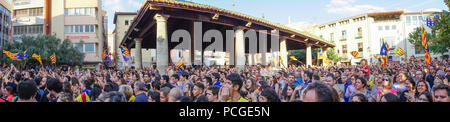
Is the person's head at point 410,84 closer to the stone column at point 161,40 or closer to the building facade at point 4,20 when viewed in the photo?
the stone column at point 161,40

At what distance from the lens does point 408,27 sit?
38906 mm

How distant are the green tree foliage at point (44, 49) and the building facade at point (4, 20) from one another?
1359 cm

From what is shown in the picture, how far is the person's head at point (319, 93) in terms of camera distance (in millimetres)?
2252

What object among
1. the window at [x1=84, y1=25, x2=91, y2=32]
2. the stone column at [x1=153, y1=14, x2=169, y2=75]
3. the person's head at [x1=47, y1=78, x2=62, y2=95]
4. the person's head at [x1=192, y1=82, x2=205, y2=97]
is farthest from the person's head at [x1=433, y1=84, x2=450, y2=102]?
the window at [x1=84, y1=25, x2=91, y2=32]

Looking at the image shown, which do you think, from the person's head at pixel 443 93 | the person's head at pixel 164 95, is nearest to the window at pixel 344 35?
the person's head at pixel 443 93

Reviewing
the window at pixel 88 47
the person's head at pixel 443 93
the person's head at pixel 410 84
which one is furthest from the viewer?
the window at pixel 88 47

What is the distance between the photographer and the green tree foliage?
83.8 feet

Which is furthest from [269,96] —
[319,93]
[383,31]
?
[383,31]

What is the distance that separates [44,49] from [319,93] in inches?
1220

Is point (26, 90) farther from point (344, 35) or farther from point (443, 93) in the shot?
point (344, 35)
